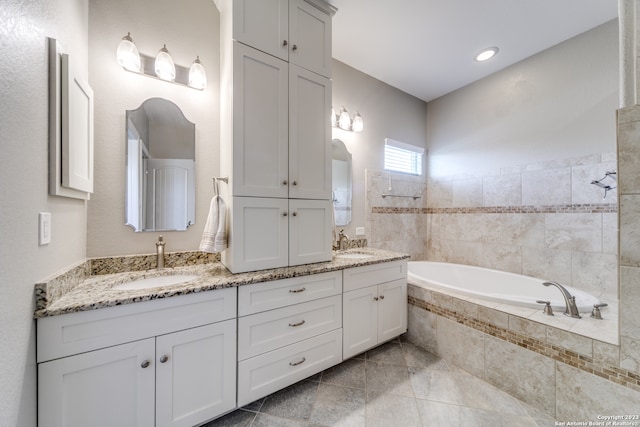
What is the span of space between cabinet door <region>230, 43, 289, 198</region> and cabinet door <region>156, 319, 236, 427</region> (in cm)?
78

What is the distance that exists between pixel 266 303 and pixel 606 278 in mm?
2696

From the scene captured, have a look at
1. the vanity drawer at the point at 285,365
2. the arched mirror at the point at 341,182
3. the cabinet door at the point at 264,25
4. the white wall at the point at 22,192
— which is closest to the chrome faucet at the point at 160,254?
the white wall at the point at 22,192

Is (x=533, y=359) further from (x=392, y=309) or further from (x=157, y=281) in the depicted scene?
(x=157, y=281)

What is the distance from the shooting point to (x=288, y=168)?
1.55m

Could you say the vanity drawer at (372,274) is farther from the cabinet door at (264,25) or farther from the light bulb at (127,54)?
the light bulb at (127,54)

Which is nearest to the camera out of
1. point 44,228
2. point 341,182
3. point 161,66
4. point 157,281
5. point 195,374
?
point 44,228

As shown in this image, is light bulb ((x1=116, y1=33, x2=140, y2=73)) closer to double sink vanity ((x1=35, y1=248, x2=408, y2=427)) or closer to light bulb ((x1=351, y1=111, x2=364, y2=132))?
double sink vanity ((x1=35, y1=248, x2=408, y2=427))

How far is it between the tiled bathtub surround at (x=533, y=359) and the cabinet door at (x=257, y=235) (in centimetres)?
137

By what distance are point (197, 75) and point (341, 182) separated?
1.49 meters

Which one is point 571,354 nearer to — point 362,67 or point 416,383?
point 416,383

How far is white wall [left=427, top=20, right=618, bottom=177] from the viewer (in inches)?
76.0

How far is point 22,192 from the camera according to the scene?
0.80 meters

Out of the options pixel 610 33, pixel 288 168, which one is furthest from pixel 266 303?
pixel 610 33

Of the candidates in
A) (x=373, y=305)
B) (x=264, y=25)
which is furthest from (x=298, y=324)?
(x=264, y=25)
